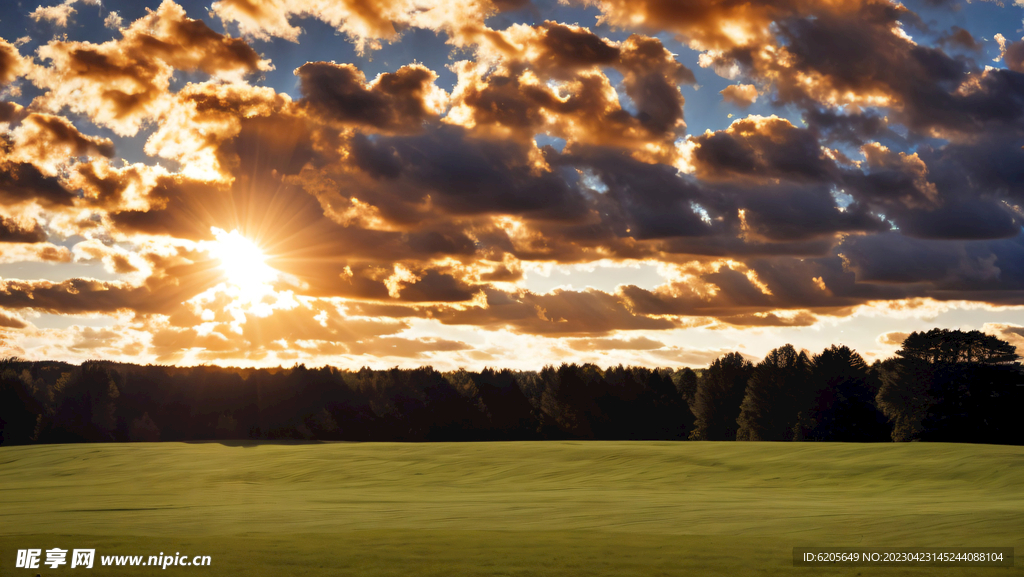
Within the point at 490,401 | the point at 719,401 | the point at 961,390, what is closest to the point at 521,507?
Answer: the point at 961,390

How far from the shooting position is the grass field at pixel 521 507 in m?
14.6

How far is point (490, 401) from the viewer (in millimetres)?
118312

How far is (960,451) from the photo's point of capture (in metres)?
40.0

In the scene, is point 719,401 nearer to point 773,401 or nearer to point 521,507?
point 773,401

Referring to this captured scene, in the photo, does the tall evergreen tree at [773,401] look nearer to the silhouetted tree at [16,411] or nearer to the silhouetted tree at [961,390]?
the silhouetted tree at [961,390]

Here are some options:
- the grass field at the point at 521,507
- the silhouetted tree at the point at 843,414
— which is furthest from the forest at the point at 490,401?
the grass field at the point at 521,507

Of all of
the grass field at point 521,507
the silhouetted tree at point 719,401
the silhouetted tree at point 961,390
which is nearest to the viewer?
the grass field at point 521,507

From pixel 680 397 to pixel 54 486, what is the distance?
312 feet

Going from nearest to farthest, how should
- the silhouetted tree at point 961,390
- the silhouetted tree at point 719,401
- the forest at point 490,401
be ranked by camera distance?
1. the silhouetted tree at point 961,390
2. the forest at point 490,401
3. the silhouetted tree at point 719,401

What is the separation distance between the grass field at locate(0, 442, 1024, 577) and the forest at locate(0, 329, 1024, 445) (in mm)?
39365

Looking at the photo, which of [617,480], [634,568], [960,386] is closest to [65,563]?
[634,568]

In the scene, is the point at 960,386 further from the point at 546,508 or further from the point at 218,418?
the point at 218,418

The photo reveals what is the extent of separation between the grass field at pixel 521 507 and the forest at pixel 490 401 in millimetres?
39365

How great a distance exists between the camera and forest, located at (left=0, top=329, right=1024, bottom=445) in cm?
7906
